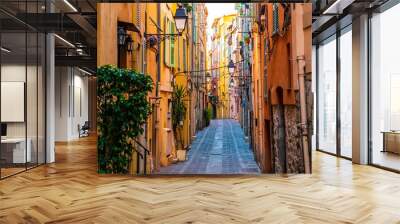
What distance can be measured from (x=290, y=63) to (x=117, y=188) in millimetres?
3329

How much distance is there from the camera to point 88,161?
9.60 m

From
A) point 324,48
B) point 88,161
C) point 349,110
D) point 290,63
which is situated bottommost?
point 88,161

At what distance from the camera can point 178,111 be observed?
7.13 m

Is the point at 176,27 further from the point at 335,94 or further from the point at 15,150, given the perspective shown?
the point at 335,94

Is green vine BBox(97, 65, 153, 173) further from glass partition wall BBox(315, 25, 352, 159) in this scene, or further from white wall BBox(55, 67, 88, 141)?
white wall BBox(55, 67, 88, 141)

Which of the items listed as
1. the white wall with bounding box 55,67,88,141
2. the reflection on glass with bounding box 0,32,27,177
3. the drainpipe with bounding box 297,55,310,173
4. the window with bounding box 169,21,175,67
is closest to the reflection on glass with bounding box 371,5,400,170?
the drainpipe with bounding box 297,55,310,173

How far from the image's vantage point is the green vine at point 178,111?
7.11 metres

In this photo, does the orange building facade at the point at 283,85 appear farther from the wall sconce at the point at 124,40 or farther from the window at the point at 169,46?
the wall sconce at the point at 124,40

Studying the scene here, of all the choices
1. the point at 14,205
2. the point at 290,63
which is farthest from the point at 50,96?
the point at 290,63

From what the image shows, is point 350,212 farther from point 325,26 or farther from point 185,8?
point 325,26

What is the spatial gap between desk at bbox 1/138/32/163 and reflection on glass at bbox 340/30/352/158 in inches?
260

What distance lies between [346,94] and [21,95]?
6775 millimetres

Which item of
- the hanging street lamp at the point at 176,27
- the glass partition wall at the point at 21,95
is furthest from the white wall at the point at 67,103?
the hanging street lamp at the point at 176,27

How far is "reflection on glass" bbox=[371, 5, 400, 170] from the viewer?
7714 millimetres
